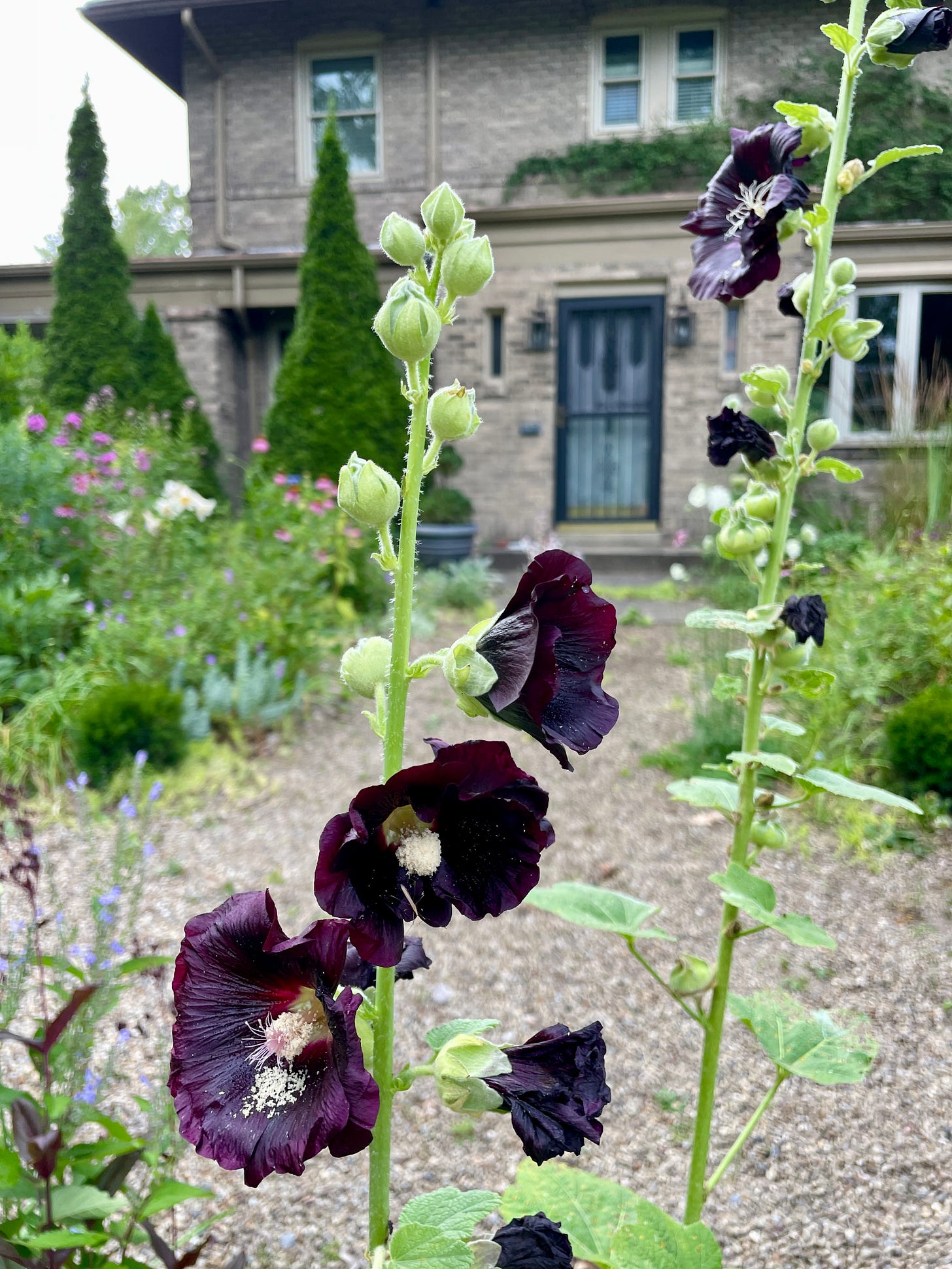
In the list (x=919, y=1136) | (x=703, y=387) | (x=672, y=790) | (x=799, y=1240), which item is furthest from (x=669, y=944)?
(x=703, y=387)

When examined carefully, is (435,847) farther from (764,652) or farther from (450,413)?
(764,652)

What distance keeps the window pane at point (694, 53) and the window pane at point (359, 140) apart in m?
3.44

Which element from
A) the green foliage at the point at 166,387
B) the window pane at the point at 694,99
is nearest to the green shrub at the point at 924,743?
the green foliage at the point at 166,387

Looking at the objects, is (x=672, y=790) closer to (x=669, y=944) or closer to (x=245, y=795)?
(x=669, y=944)

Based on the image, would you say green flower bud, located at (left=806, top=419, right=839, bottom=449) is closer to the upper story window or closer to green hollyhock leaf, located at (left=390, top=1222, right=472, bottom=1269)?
green hollyhock leaf, located at (left=390, top=1222, right=472, bottom=1269)

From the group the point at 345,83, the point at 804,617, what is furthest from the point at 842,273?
→ the point at 345,83

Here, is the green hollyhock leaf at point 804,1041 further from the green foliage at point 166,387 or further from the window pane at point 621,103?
the window pane at point 621,103

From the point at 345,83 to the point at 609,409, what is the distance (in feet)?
16.3

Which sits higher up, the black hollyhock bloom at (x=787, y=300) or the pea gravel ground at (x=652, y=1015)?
the black hollyhock bloom at (x=787, y=300)

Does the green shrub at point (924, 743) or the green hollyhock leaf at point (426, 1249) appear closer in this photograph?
the green hollyhock leaf at point (426, 1249)

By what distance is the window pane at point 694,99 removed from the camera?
999cm

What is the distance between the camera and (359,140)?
10703 millimetres

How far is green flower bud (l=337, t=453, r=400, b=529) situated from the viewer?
31.4 inches

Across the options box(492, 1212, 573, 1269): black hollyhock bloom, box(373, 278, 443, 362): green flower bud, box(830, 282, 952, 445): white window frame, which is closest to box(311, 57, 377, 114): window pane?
box(830, 282, 952, 445): white window frame
